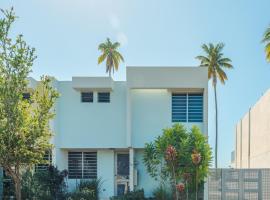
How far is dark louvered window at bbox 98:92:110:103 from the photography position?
17.8 metres

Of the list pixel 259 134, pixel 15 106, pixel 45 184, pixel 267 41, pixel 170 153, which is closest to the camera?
pixel 15 106

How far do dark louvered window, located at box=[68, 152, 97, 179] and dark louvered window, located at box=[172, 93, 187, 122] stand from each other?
5307 millimetres

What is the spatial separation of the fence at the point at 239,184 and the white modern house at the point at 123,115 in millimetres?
2673

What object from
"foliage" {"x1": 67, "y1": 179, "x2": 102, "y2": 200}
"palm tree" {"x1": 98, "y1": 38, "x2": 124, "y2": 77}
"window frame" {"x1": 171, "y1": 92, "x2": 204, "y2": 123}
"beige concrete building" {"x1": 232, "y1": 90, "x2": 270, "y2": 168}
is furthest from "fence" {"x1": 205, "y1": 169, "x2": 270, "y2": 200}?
"palm tree" {"x1": 98, "y1": 38, "x2": 124, "y2": 77}

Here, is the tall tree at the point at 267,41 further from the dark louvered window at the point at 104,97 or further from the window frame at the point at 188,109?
the dark louvered window at the point at 104,97

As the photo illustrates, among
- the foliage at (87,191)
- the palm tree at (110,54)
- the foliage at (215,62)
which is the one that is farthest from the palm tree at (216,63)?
the foliage at (87,191)

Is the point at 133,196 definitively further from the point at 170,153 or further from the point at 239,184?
the point at 239,184

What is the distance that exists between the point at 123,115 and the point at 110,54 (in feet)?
52.5

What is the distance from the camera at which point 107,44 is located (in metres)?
32.2

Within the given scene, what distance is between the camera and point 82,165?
18.0 meters

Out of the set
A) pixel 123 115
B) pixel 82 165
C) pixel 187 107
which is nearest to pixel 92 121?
pixel 123 115

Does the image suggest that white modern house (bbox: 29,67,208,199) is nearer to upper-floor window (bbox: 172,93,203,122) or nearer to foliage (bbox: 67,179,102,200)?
upper-floor window (bbox: 172,93,203,122)

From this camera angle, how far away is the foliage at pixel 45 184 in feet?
49.7

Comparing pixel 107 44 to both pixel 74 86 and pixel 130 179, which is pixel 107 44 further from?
pixel 130 179
